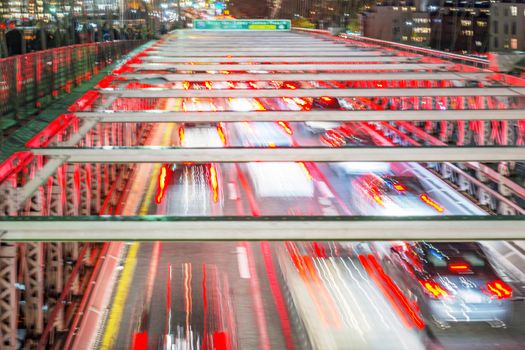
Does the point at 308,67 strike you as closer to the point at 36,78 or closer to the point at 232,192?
the point at 232,192

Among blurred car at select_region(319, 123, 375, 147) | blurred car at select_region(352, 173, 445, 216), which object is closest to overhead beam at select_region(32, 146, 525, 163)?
blurred car at select_region(352, 173, 445, 216)

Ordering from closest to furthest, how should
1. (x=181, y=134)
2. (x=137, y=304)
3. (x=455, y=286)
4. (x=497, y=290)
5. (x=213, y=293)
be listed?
(x=455, y=286) → (x=497, y=290) → (x=137, y=304) → (x=213, y=293) → (x=181, y=134)

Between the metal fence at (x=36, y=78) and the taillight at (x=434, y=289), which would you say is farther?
the metal fence at (x=36, y=78)

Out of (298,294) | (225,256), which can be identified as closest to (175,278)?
(225,256)

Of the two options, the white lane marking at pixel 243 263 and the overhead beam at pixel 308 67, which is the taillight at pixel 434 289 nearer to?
the white lane marking at pixel 243 263

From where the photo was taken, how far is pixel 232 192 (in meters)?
25.9

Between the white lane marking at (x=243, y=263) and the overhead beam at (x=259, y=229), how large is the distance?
10.8m

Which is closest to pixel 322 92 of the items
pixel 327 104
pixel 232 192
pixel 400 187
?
pixel 400 187

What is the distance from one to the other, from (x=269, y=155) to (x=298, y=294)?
635cm

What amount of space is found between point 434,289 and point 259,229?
8.63m

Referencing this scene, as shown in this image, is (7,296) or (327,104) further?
(327,104)

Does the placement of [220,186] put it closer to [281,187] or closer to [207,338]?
[281,187]

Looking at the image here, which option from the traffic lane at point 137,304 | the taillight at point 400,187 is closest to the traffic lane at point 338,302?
the traffic lane at point 137,304

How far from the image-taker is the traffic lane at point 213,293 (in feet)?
44.7
